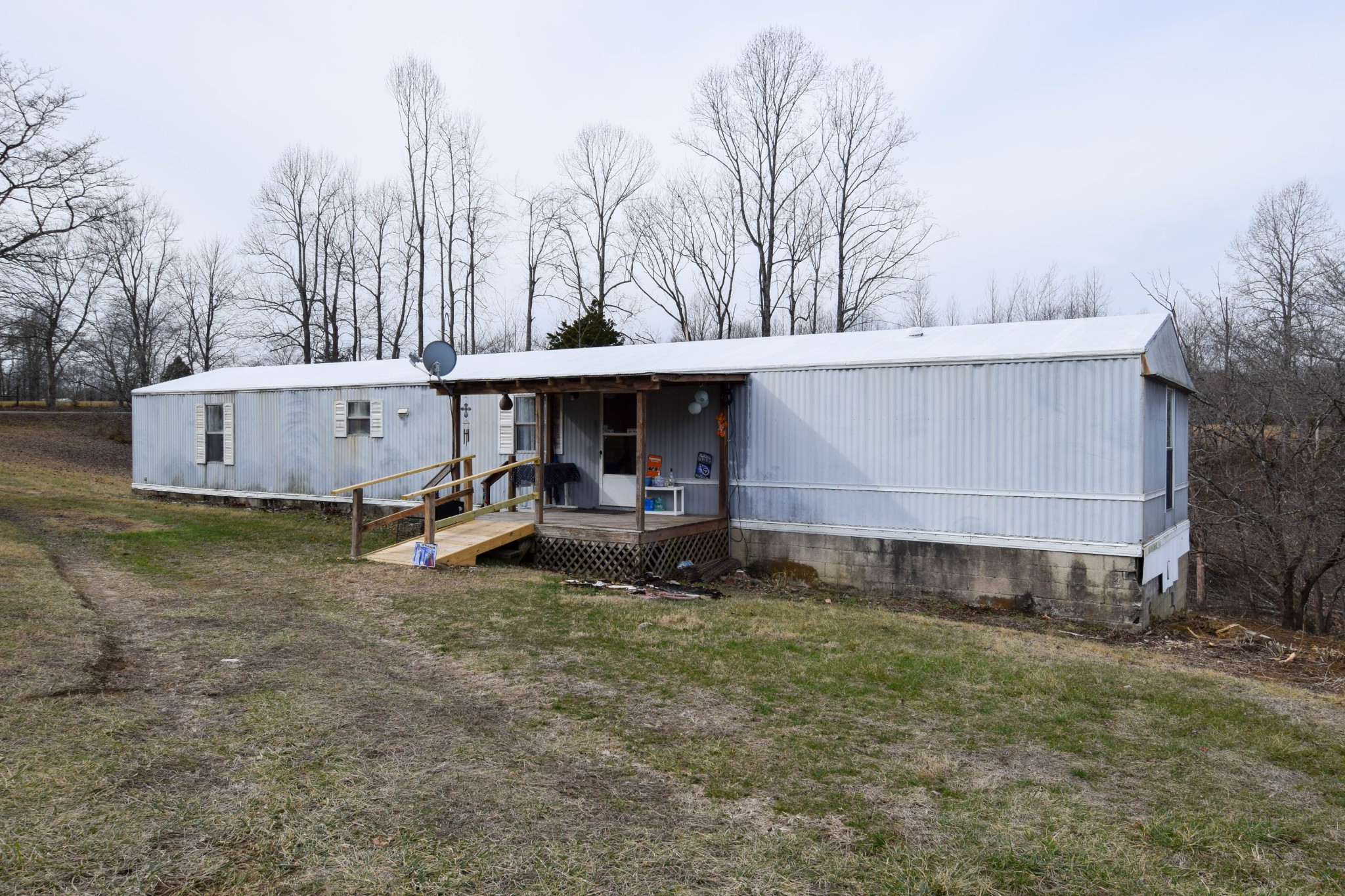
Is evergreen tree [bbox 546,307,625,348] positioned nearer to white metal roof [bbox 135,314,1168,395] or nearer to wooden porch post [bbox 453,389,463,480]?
white metal roof [bbox 135,314,1168,395]

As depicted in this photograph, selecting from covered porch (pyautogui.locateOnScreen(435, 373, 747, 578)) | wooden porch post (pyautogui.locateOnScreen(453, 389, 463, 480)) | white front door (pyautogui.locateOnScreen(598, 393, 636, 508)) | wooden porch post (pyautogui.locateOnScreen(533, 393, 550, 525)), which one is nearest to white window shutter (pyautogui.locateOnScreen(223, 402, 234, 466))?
covered porch (pyautogui.locateOnScreen(435, 373, 747, 578))

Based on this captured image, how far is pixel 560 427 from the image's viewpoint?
14281 mm

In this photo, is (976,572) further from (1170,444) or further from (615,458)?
(615,458)

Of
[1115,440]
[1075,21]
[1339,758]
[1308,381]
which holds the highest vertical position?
[1075,21]

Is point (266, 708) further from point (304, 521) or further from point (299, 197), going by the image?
point (299, 197)

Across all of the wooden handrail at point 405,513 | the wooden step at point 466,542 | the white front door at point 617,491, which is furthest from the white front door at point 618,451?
the wooden handrail at point 405,513

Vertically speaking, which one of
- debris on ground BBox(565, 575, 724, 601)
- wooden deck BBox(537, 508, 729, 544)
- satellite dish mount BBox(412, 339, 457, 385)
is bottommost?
debris on ground BBox(565, 575, 724, 601)

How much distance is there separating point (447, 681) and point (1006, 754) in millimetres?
3897

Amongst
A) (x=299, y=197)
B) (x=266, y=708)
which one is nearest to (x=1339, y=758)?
(x=266, y=708)

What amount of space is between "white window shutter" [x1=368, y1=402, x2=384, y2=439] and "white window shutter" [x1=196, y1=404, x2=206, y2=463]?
17.0ft

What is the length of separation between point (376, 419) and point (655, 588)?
27.4ft

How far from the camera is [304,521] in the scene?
16062 mm

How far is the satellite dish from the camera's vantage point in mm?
13500

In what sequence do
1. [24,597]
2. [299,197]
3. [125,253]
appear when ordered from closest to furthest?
[24,597]
[299,197]
[125,253]
